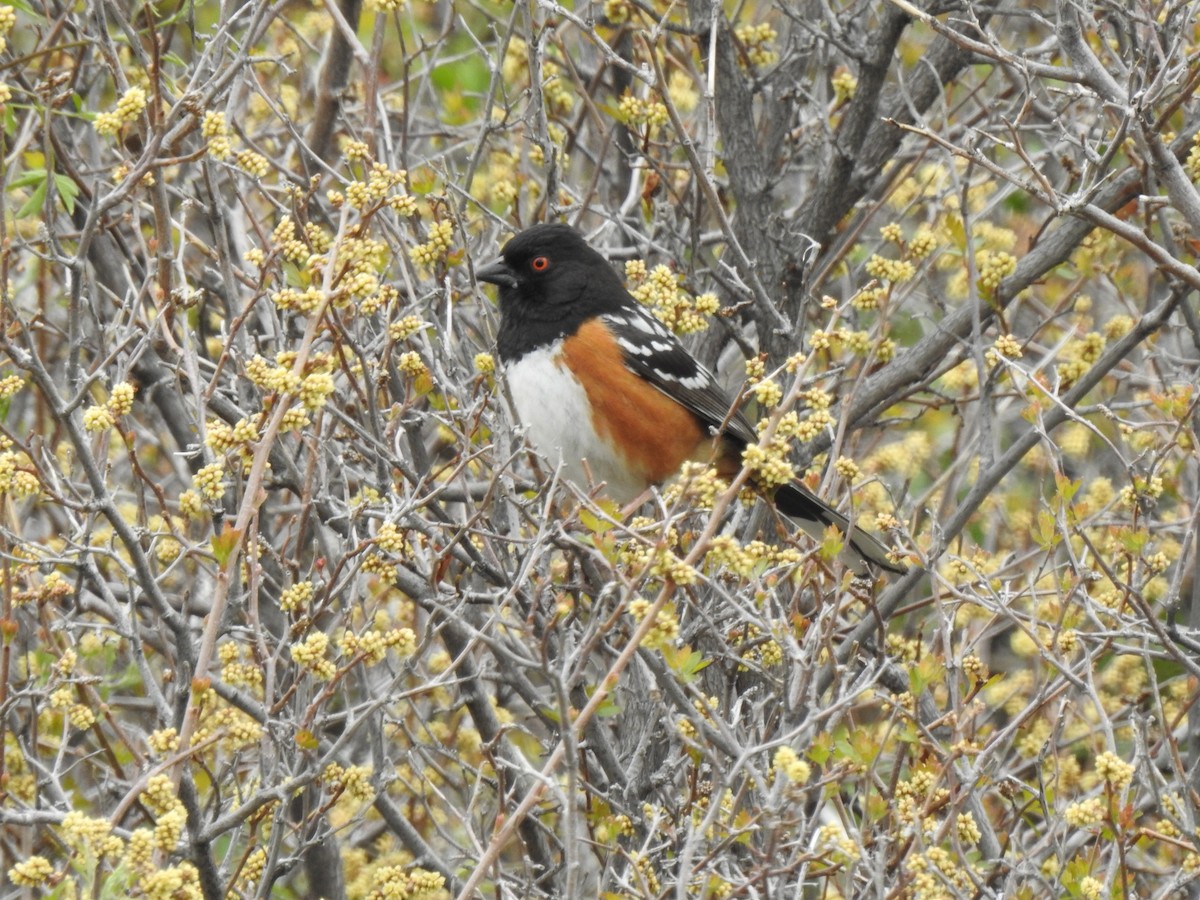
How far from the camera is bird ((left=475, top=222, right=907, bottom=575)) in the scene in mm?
4117

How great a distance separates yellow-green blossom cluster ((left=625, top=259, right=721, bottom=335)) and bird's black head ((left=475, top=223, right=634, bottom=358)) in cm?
47

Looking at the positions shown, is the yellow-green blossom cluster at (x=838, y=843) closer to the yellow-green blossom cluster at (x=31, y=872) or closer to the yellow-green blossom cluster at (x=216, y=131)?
the yellow-green blossom cluster at (x=31, y=872)

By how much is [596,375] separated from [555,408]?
0.52 ft

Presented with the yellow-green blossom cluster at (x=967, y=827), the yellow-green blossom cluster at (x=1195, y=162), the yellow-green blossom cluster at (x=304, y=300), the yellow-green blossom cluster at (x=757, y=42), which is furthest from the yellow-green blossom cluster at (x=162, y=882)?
the yellow-green blossom cluster at (x=757, y=42)

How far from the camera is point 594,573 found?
311cm

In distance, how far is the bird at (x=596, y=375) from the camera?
13.5 ft

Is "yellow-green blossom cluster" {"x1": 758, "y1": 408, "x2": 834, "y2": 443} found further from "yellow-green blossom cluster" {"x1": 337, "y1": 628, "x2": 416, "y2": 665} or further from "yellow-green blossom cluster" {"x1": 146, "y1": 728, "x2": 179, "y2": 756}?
"yellow-green blossom cluster" {"x1": 146, "y1": 728, "x2": 179, "y2": 756}

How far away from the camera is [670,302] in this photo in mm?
3312

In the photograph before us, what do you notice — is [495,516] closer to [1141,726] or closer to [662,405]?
[662,405]

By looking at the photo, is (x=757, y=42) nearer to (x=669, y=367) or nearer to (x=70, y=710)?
(x=669, y=367)

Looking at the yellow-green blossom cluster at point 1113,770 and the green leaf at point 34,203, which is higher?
the green leaf at point 34,203

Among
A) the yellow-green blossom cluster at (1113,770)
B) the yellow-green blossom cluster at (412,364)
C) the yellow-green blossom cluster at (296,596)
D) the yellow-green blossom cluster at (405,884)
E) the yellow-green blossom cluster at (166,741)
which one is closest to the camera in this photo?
the yellow-green blossom cluster at (166,741)

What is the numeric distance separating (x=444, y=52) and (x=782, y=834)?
450cm

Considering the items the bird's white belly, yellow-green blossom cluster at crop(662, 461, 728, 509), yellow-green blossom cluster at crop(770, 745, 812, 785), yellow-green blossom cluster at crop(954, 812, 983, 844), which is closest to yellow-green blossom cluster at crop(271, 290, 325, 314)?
yellow-green blossom cluster at crop(662, 461, 728, 509)
